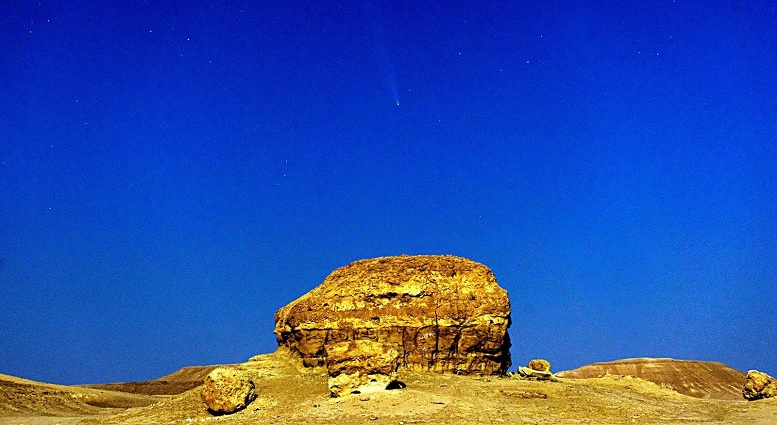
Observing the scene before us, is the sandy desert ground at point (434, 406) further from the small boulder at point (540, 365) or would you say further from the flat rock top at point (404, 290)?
the small boulder at point (540, 365)

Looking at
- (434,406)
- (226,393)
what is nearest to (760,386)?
(434,406)

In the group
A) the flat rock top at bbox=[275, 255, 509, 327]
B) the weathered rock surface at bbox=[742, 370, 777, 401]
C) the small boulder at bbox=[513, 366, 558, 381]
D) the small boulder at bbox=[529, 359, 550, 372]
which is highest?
the flat rock top at bbox=[275, 255, 509, 327]

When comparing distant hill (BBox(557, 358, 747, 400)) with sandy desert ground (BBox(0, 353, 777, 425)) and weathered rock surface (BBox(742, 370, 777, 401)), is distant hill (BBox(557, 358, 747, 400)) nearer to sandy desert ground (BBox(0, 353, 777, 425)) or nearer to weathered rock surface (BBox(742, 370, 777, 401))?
weathered rock surface (BBox(742, 370, 777, 401))

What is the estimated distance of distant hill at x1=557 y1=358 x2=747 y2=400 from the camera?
6003 cm

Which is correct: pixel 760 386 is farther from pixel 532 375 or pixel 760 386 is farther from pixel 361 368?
pixel 361 368

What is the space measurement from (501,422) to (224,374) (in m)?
10.5

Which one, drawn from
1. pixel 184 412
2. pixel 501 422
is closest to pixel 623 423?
pixel 501 422

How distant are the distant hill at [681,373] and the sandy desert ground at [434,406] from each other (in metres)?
37.7

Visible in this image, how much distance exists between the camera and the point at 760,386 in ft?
85.3

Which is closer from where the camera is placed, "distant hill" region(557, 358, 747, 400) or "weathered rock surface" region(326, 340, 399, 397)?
"weathered rock surface" region(326, 340, 399, 397)

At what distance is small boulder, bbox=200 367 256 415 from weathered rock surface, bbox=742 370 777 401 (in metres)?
23.1

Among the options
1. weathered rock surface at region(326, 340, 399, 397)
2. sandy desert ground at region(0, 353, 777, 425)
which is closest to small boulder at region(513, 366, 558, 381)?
sandy desert ground at region(0, 353, 777, 425)

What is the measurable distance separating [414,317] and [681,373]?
51.8 metres

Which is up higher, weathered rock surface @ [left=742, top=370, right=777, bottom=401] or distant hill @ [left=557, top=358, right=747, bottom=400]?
distant hill @ [left=557, top=358, right=747, bottom=400]
